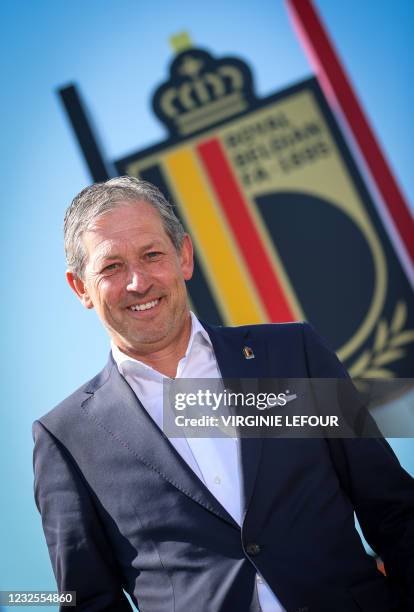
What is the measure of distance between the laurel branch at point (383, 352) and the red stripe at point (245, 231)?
339mm

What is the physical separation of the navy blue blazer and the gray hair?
35cm

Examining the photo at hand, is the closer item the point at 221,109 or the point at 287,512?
the point at 287,512

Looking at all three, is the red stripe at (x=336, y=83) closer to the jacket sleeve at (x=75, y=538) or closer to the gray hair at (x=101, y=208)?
the gray hair at (x=101, y=208)

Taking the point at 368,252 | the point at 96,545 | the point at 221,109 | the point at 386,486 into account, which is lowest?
the point at 386,486

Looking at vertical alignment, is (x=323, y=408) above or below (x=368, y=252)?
below

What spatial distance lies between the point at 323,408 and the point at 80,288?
2.13 feet

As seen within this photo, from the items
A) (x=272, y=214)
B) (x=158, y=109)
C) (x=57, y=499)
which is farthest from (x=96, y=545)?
(x=158, y=109)

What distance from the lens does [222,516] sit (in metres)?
1.24

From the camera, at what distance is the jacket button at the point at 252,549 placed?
121 cm

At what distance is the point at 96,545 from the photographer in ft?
4.36

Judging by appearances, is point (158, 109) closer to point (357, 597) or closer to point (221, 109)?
point (221, 109)

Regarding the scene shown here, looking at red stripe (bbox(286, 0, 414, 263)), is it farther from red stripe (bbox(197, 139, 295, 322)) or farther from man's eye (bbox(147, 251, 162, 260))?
man's eye (bbox(147, 251, 162, 260))

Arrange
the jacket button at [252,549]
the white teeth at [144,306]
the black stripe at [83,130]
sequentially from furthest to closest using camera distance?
1. the black stripe at [83,130]
2. the white teeth at [144,306]
3. the jacket button at [252,549]

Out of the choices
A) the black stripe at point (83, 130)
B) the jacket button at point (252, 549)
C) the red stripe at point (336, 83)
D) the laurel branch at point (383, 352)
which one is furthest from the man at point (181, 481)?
the red stripe at point (336, 83)
